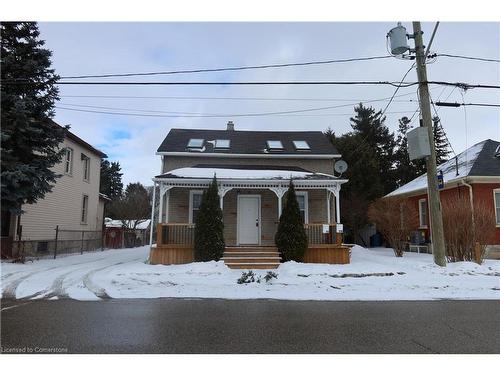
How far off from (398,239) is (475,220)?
156 inches

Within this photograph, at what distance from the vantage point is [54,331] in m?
5.88

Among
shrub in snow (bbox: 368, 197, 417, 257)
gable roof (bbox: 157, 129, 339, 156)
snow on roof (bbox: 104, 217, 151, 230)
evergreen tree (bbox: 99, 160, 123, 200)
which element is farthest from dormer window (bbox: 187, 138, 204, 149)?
evergreen tree (bbox: 99, 160, 123, 200)

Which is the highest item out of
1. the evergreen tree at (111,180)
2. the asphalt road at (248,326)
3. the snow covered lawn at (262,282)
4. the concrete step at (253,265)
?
the evergreen tree at (111,180)

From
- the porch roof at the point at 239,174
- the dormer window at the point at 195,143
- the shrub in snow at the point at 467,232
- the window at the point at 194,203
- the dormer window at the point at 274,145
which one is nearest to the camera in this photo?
the shrub in snow at the point at 467,232

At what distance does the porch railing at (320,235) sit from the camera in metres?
14.9

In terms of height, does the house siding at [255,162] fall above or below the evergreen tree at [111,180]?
below

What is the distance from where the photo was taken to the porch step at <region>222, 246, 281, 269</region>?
1313 centimetres

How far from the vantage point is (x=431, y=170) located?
1248 cm

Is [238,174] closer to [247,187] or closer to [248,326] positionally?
[247,187]

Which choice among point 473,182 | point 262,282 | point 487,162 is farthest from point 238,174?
point 487,162

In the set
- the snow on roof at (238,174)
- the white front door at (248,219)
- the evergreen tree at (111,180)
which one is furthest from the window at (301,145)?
the evergreen tree at (111,180)

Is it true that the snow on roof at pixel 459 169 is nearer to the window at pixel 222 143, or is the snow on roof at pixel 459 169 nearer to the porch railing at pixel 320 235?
the porch railing at pixel 320 235

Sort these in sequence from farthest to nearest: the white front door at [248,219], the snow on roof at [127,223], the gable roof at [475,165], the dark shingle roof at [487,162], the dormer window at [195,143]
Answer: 1. the snow on roof at [127,223]
2. the dormer window at [195,143]
3. the gable roof at [475,165]
4. the dark shingle roof at [487,162]
5. the white front door at [248,219]

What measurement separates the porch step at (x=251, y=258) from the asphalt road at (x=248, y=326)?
172 inches
